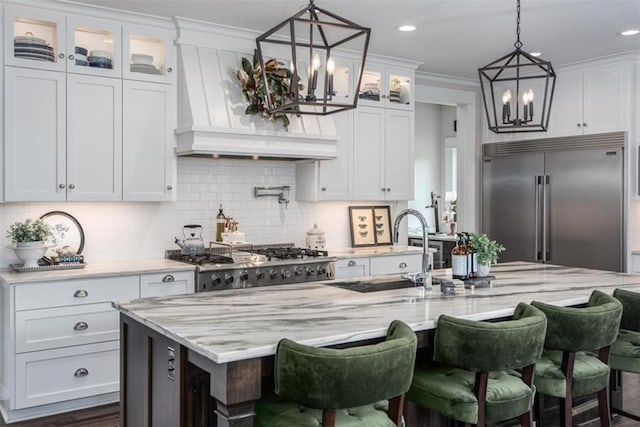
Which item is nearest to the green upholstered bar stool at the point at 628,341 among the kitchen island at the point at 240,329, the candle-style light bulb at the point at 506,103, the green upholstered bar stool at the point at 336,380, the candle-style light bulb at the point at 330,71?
the kitchen island at the point at 240,329

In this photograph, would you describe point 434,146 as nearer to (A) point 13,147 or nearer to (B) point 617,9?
(B) point 617,9

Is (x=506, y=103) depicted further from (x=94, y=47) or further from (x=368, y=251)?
(x=94, y=47)

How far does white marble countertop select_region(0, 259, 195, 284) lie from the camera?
3.78 m

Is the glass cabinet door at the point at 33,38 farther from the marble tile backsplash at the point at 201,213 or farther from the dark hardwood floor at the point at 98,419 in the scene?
the dark hardwood floor at the point at 98,419

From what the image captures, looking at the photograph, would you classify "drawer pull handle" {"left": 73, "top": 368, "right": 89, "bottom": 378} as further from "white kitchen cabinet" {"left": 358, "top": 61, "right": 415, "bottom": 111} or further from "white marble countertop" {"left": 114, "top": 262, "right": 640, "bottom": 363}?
"white kitchen cabinet" {"left": 358, "top": 61, "right": 415, "bottom": 111}

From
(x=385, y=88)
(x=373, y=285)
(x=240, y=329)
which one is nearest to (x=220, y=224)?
(x=373, y=285)

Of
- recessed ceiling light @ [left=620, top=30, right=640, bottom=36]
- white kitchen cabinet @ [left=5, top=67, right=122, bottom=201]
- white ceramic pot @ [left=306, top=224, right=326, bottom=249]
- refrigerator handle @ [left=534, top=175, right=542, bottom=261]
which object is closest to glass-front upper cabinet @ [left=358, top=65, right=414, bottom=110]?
white ceramic pot @ [left=306, top=224, right=326, bottom=249]

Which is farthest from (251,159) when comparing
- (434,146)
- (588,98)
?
(434,146)

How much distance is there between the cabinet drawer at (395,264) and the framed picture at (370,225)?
0.46 metres

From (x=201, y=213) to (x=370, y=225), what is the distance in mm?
1780

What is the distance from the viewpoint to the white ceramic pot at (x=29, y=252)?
396 centimetres

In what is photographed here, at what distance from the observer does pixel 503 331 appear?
238 cm

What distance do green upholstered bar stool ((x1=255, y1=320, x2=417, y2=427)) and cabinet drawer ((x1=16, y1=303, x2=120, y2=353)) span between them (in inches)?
86.5

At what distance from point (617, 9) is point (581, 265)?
2.59 meters
